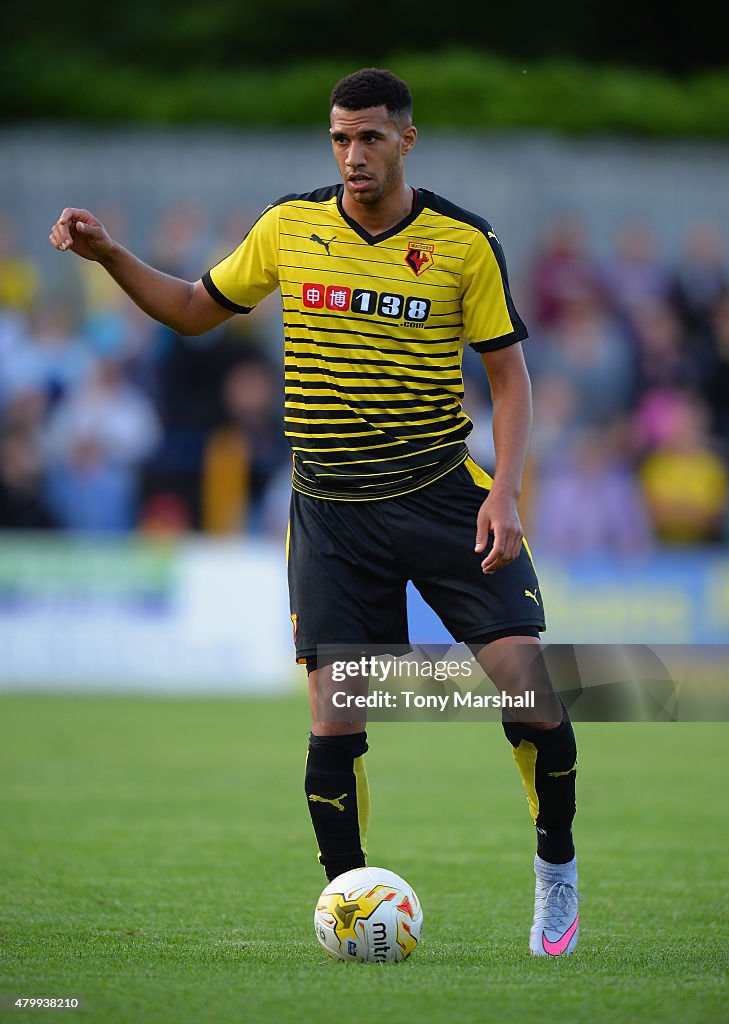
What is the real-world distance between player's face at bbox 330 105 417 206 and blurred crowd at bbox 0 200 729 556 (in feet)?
32.0

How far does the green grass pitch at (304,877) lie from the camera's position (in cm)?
417

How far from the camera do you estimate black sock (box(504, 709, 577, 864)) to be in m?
4.95

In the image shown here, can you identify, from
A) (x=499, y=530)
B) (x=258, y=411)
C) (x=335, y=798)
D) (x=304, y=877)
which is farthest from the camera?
(x=258, y=411)

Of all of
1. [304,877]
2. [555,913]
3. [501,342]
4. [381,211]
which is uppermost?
[381,211]

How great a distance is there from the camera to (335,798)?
16.1ft

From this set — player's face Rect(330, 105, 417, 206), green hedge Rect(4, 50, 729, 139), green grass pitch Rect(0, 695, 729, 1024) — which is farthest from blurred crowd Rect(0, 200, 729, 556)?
player's face Rect(330, 105, 417, 206)

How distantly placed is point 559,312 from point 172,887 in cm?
1123

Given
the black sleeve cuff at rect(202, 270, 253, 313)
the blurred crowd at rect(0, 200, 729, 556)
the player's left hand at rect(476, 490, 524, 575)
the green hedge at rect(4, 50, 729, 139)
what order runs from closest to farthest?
the player's left hand at rect(476, 490, 524, 575), the black sleeve cuff at rect(202, 270, 253, 313), the blurred crowd at rect(0, 200, 729, 556), the green hedge at rect(4, 50, 729, 139)

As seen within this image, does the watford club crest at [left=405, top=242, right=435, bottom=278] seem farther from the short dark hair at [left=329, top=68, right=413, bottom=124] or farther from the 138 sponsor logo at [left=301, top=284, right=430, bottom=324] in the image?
the short dark hair at [left=329, top=68, right=413, bottom=124]

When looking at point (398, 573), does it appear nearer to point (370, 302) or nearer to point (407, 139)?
point (370, 302)

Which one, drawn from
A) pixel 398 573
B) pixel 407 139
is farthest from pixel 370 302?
pixel 398 573

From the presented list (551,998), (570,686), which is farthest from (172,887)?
(551,998)

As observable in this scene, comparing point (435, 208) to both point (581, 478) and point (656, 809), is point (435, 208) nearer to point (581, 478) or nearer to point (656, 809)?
point (656, 809)

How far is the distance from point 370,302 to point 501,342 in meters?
0.44
